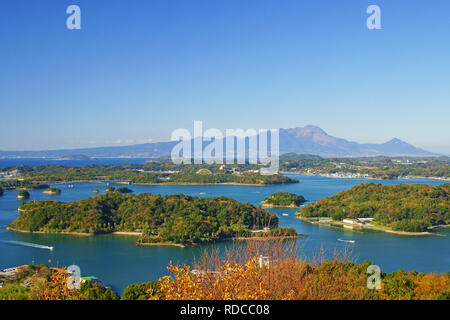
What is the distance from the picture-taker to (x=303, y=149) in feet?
392

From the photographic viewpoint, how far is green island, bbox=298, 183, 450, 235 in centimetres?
1530

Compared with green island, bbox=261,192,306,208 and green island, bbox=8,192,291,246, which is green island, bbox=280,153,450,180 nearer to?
green island, bbox=261,192,306,208

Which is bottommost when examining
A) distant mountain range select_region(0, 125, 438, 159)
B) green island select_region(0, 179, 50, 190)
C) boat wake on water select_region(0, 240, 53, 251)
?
boat wake on water select_region(0, 240, 53, 251)

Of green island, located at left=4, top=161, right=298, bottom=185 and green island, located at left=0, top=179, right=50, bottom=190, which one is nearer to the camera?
green island, located at left=0, top=179, right=50, bottom=190

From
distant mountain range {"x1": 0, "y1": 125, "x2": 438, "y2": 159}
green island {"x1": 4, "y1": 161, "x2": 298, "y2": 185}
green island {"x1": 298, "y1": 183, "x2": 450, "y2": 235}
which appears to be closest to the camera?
green island {"x1": 298, "y1": 183, "x2": 450, "y2": 235}

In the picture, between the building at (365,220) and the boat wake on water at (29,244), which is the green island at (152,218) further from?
the building at (365,220)

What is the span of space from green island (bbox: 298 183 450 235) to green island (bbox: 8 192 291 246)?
3.21 meters

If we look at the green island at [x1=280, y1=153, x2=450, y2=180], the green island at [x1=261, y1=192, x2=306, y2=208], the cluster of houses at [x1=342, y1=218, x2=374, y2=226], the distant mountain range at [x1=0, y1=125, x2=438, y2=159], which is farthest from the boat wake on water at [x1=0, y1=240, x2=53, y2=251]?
the distant mountain range at [x1=0, y1=125, x2=438, y2=159]

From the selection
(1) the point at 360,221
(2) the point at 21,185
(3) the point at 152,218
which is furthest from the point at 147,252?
(2) the point at 21,185

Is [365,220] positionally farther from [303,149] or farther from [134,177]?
[303,149]
